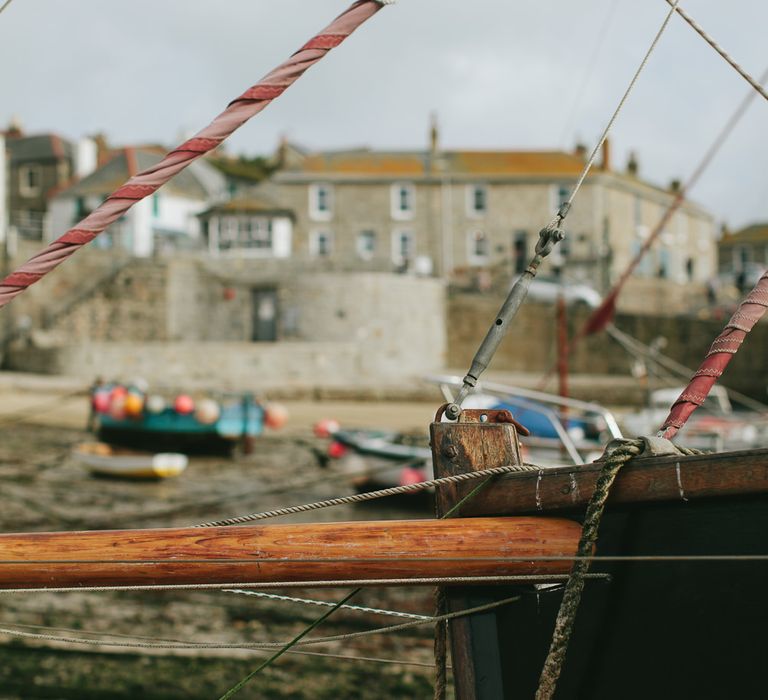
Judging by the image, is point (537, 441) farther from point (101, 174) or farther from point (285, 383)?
point (101, 174)

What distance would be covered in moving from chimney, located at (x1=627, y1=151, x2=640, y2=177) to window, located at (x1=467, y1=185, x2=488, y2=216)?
40.1 feet

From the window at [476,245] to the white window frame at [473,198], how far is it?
0.80m

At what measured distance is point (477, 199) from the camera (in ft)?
134

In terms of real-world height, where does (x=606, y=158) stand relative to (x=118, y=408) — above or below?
above

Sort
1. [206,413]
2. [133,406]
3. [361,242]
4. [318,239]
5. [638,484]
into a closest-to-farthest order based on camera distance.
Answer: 1. [638,484]
2. [133,406]
3. [206,413]
4. [318,239]
5. [361,242]

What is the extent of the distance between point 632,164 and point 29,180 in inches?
1258

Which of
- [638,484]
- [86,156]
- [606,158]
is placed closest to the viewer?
[638,484]

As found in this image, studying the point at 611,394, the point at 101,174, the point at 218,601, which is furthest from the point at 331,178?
the point at 218,601

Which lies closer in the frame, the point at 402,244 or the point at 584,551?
the point at 584,551

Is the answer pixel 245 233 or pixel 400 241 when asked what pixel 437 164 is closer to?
pixel 400 241

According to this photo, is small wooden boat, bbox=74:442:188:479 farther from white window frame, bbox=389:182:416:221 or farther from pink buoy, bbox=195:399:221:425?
white window frame, bbox=389:182:416:221

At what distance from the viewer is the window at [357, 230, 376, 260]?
40.9 meters

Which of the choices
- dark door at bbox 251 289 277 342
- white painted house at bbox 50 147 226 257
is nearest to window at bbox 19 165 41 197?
white painted house at bbox 50 147 226 257

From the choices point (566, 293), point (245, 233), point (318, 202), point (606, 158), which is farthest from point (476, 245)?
point (245, 233)
